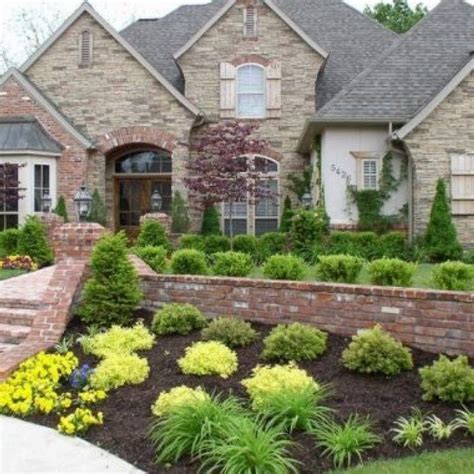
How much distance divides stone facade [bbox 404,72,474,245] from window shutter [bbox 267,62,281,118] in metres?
5.22

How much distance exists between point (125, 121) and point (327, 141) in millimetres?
6068

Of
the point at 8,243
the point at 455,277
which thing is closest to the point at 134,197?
the point at 8,243

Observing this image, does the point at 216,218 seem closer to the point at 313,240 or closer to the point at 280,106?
the point at 280,106

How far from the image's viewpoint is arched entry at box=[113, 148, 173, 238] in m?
20.1

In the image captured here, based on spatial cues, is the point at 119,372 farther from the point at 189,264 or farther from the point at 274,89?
the point at 274,89

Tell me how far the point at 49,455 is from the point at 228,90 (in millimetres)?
15653

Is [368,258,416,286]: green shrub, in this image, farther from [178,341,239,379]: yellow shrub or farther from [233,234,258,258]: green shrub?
[233,234,258,258]: green shrub

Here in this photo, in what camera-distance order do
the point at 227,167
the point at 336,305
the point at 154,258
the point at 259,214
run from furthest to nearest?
the point at 259,214 → the point at 227,167 → the point at 154,258 → the point at 336,305

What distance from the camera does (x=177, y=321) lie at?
25.3 ft

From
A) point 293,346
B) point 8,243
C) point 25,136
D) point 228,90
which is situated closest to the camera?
point 293,346

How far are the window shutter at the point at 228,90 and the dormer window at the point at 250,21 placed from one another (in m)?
1.07

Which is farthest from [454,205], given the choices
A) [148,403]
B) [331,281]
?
[148,403]

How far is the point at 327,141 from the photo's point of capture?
16.2 m

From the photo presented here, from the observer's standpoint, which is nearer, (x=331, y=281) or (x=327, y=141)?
(x=331, y=281)
